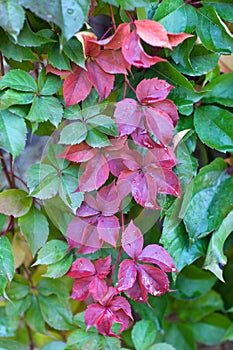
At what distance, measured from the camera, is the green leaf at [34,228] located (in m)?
0.75

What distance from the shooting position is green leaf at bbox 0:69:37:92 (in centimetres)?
63

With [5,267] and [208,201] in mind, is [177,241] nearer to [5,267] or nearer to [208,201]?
[208,201]

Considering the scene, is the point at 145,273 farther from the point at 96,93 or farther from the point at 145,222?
the point at 96,93

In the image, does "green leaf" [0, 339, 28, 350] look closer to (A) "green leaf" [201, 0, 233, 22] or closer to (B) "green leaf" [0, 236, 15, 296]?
(B) "green leaf" [0, 236, 15, 296]

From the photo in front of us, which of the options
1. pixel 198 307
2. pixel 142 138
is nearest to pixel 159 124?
pixel 142 138

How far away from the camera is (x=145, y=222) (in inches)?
29.1

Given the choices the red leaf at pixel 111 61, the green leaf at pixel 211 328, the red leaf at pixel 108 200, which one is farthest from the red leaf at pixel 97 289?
the green leaf at pixel 211 328

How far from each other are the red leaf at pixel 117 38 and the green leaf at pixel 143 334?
1.82 ft

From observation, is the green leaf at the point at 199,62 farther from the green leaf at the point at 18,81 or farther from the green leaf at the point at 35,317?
the green leaf at the point at 35,317

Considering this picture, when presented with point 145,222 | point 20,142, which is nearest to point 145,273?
point 145,222

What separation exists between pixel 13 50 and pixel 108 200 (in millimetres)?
247

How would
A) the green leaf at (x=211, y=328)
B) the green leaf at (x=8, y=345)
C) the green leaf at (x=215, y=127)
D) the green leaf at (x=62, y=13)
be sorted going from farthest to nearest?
1. the green leaf at (x=211, y=328)
2. the green leaf at (x=8, y=345)
3. the green leaf at (x=215, y=127)
4. the green leaf at (x=62, y=13)

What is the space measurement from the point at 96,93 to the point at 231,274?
536 mm

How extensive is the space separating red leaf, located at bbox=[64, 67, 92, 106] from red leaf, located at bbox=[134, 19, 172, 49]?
11 cm
